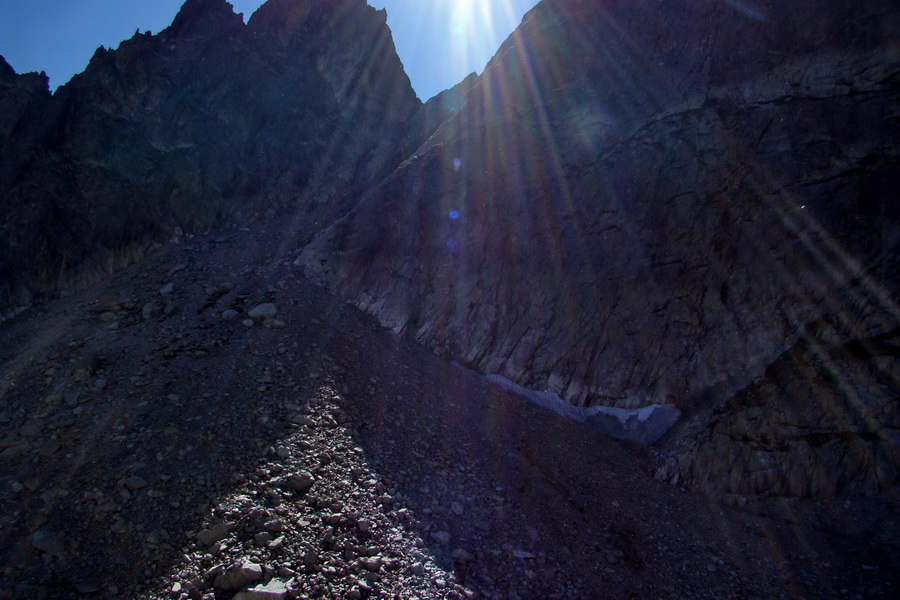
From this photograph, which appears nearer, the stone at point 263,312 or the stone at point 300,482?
the stone at point 300,482

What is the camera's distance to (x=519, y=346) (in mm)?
13555

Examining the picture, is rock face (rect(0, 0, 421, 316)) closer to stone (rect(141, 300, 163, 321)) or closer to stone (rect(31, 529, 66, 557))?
stone (rect(141, 300, 163, 321))

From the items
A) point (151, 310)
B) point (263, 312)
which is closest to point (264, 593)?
point (263, 312)

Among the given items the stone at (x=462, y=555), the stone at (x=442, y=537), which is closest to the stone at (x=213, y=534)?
the stone at (x=442, y=537)

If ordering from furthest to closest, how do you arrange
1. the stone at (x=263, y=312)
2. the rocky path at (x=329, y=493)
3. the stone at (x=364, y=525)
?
the stone at (x=263, y=312)
the stone at (x=364, y=525)
the rocky path at (x=329, y=493)

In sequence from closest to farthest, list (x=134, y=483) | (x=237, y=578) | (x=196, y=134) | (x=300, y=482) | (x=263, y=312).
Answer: (x=237, y=578) < (x=134, y=483) < (x=300, y=482) < (x=263, y=312) < (x=196, y=134)

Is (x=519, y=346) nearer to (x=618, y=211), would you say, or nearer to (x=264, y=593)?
(x=618, y=211)

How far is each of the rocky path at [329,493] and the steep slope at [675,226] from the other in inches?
56.7

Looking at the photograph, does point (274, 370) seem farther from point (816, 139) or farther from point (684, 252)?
point (816, 139)

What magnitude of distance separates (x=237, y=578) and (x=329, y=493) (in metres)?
2.10

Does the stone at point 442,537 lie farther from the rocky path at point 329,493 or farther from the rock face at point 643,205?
the rock face at point 643,205

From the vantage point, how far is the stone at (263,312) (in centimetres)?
1375

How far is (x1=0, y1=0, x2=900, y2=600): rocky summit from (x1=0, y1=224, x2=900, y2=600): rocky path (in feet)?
0.21

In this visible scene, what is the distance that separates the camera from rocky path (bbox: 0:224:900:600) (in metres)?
7.32
